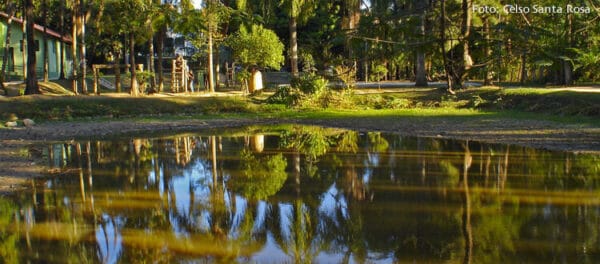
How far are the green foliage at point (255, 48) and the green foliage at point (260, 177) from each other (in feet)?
68.7

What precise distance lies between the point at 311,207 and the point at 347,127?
13.0 m

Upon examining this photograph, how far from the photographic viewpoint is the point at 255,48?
36.3m

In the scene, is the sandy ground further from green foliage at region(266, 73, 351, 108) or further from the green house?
the green house

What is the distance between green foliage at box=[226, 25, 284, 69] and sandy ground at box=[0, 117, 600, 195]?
1082cm

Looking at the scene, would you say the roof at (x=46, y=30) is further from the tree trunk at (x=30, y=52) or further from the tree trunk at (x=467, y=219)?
the tree trunk at (x=467, y=219)

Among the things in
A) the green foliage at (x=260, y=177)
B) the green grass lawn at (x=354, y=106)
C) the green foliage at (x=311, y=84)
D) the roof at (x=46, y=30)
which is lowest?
the green foliage at (x=260, y=177)

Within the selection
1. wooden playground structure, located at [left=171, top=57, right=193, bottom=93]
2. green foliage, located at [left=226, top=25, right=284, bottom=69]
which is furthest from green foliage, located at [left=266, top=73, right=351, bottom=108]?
wooden playground structure, located at [left=171, top=57, right=193, bottom=93]

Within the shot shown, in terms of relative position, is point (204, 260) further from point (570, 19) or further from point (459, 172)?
point (570, 19)

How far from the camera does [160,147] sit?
17.8m

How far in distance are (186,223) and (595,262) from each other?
496cm

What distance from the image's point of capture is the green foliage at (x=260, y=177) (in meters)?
11.3

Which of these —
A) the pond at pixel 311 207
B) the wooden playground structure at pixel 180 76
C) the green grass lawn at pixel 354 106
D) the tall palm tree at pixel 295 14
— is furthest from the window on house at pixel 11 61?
the pond at pixel 311 207

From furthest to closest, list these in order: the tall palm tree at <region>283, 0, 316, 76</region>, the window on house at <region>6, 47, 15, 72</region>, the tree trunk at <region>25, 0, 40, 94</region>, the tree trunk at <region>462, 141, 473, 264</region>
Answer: the window on house at <region>6, 47, 15, 72</region> → the tall palm tree at <region>283, 0, 316, 76</region> → the tree trunk at <region>25, 0, 40, 94</region> → the tree trunk at <region>462, 141, 473, 264</region>

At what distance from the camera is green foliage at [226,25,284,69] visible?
3625 centimetres
